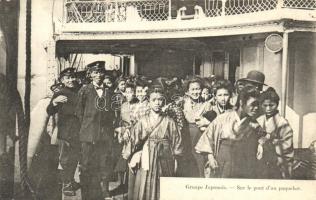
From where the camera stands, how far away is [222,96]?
1387 mm

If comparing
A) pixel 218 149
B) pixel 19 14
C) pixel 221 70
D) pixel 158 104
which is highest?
pixel 19 14

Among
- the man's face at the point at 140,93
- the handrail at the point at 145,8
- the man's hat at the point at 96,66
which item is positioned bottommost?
the man's face at the point at 140,93

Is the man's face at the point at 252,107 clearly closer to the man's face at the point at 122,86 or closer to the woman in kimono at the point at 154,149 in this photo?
the woman in kimono at the point at 154,149

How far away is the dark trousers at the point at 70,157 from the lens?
4.67 ft

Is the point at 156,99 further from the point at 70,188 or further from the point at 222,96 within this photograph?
the point at 70,188

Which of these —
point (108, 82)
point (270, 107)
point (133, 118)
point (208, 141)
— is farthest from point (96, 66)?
point (270, 107)

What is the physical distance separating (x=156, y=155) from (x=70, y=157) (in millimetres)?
263

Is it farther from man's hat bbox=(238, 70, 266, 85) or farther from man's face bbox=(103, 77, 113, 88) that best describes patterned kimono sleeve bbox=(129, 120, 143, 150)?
man's hat bbox=(238, 70, 266, 85)

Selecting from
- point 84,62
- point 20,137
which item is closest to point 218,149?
point 84,62

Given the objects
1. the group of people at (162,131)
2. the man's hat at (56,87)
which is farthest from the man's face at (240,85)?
the man's hat at (56,87)

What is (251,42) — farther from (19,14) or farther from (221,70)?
(19,14)

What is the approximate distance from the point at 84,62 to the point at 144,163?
36cm

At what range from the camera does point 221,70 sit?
54.9 inches

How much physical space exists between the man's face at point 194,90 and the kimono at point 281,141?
218 mm
